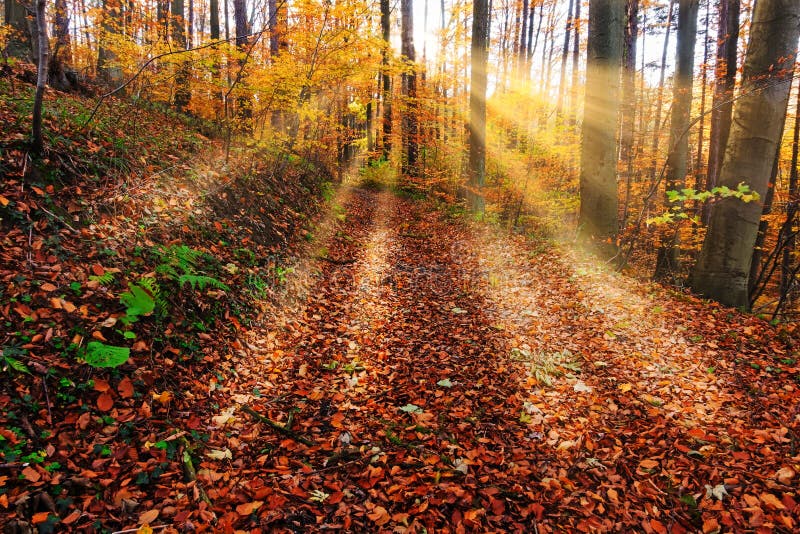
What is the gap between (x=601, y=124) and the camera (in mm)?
7816

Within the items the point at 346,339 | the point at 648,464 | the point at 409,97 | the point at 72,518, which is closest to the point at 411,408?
the point at 346,339

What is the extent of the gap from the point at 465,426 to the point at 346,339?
7.27 feet

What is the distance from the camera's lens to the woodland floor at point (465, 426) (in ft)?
9.45

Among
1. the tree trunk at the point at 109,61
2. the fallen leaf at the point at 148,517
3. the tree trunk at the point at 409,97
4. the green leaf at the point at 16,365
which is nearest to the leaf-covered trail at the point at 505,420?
the fallen leaf at the point at 148,517

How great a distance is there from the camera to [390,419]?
4.01 metres

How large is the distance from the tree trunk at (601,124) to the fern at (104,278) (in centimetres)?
813

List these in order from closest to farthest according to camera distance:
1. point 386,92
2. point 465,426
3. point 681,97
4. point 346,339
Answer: point 465,426
point 346,339
point 681,97
point 386,92

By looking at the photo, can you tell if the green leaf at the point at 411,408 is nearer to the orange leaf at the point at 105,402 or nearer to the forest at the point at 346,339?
the forest at the point at 346,339

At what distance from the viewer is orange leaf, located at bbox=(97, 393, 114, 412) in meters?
3.19

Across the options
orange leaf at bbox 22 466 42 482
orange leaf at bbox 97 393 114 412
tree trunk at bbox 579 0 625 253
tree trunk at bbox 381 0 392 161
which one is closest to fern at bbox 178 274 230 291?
orange leaf at bbox 97 393 114 412

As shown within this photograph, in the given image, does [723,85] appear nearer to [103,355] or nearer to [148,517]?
[103,355]

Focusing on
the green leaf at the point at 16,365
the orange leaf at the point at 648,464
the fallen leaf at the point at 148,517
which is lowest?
the orange leaf at the point at 648,464

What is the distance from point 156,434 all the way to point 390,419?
2.07m

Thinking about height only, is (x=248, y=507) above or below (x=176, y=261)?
below
